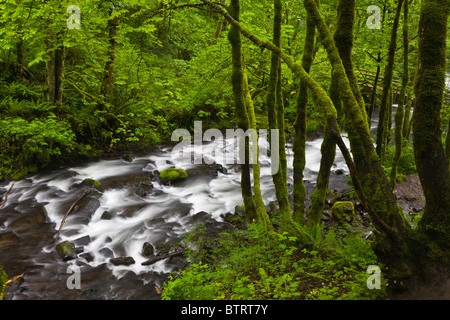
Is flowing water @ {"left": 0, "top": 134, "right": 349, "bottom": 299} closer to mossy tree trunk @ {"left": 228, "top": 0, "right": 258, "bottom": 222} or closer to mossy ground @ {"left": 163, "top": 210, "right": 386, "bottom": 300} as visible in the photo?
mossy ground @ {"left": 163, "top": 210, "right": 386, "bottom": 300}

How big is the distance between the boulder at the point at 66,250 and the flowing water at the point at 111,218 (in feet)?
0.34

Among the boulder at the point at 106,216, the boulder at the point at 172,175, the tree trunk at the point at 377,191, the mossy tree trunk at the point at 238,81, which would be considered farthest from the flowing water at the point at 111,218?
the tree trunk at the point at 377,191

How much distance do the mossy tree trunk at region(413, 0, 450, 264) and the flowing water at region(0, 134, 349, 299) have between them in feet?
15.8

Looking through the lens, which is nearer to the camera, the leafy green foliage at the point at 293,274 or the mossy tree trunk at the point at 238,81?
the leafy green foliage at the point at 293,274

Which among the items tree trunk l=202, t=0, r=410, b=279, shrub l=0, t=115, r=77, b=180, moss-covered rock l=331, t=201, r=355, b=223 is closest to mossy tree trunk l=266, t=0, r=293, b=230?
tree trunk l=202, t=0, r=410, b=279

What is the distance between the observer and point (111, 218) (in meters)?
Answer: 8.30

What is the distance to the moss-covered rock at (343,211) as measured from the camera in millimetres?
8336

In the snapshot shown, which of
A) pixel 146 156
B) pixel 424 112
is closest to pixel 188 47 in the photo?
pixel 146 156

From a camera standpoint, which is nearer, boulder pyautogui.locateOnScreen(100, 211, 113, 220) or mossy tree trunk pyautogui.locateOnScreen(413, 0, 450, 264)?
mossy tree trunk pyautogui.locateOnScreen(413, 0, 450, 264)

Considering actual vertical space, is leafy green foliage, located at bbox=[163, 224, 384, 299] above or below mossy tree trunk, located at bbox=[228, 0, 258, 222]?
below

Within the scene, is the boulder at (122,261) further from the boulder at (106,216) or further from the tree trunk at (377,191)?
the tree trunk at (377,191)

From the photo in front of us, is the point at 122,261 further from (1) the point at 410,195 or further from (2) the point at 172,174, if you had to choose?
(1) the point at 410,195

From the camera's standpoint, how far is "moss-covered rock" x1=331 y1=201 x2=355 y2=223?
8.34 metres

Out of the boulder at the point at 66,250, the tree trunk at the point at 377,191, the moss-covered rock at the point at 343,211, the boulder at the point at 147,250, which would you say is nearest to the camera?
the tree trunk at the point at 377,191
